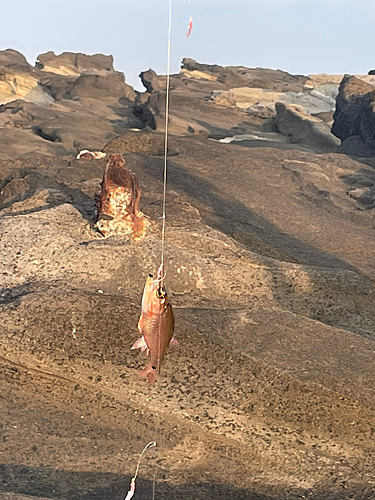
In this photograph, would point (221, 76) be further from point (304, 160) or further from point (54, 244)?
point (54, 244)

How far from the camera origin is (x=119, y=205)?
800cm

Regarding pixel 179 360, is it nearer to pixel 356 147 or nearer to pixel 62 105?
pixel 356 147

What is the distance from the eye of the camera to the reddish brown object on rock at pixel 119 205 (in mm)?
7922

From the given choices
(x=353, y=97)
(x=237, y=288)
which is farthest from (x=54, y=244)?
(x=353, y=97)

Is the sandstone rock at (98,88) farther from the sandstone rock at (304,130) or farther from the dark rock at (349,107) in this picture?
the dark rock at (349,107)

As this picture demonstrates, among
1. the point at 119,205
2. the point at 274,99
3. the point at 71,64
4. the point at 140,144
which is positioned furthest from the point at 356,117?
the point at 71,64

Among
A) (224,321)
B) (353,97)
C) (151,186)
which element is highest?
(224,321)

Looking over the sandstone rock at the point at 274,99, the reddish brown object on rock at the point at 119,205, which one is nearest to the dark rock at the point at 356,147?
the sandstone rock at the point at 274,99

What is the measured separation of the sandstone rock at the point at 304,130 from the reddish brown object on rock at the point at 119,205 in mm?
17766

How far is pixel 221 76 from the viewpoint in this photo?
157ft

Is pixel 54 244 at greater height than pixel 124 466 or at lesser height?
greater

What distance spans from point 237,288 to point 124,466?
2.82 meters

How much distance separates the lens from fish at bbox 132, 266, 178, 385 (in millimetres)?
4086

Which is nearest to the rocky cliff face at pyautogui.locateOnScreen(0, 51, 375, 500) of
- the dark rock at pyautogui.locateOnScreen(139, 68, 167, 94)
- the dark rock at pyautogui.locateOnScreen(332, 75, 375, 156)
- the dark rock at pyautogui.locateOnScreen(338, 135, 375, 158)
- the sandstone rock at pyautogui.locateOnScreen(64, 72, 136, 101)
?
the dark rock at pyautogui.locateOnScreen(338, 135, 375, 158)
